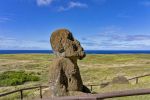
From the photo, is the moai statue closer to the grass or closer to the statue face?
the statue face

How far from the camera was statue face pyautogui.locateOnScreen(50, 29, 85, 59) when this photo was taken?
31.1 feet

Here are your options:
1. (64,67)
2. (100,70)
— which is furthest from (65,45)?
(100,70)

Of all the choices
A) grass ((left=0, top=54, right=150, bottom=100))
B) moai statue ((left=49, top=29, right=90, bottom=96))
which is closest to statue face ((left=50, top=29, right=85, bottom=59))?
moai statue ((left=49, top=29, right=90, bottom=96))

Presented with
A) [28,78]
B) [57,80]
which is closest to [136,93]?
[57,80]

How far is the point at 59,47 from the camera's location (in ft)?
31.4

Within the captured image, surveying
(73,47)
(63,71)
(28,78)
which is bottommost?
(28,78)

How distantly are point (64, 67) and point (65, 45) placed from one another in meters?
0.66

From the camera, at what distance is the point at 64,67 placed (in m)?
9.37

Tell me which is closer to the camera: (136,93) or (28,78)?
(136,93)

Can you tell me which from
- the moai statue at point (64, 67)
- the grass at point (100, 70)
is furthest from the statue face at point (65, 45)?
the grass at point (100, 70)

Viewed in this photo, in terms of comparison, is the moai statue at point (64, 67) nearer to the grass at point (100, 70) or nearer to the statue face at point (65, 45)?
the statue face at point (65, 45)

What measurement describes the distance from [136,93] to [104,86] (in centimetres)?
1516

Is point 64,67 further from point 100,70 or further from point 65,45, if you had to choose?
point 100,70

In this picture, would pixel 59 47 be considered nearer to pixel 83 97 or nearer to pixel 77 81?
pixel 77 81
